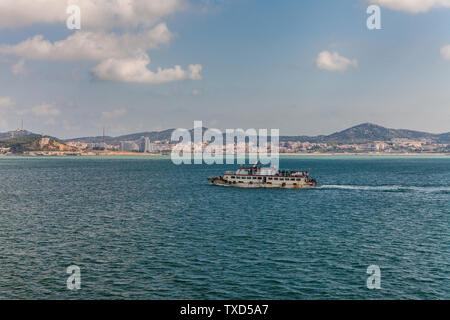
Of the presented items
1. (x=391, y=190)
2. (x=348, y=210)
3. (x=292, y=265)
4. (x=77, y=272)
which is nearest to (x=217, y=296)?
(x=292, y=265)

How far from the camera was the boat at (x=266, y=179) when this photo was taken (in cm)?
13538

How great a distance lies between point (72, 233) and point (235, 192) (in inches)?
2705

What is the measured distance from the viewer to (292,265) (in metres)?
44.5

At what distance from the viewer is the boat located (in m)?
135

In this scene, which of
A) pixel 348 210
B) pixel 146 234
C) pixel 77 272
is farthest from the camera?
pixel 348 210

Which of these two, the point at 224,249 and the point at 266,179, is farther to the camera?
the point at 266,179

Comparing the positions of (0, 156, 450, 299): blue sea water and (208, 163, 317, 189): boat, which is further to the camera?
(208, 163, 317, 189): boat

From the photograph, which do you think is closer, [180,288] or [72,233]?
[180,288]

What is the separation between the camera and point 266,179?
138 metres

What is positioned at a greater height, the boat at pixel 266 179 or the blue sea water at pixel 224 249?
the boat at pixel 266 179

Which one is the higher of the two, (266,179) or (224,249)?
(266,179)

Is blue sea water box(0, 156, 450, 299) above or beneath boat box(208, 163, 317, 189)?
beneath

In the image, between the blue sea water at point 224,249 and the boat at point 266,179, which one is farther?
the boat at point 266,179
